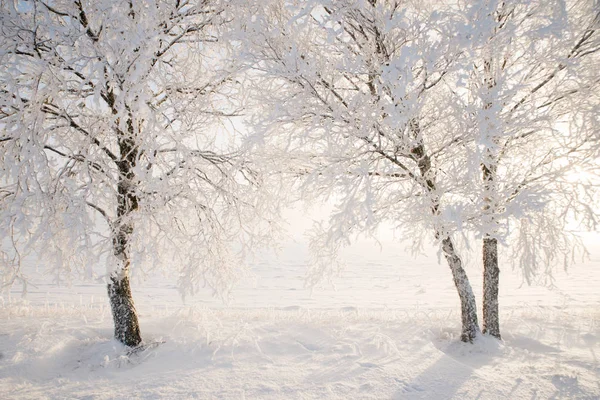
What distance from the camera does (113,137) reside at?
5.32 meters

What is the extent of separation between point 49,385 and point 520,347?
25.0 feet

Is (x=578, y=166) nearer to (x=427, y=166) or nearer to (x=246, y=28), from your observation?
(x=427, y=166)

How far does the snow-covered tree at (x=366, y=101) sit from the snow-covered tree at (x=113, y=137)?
2.93ft

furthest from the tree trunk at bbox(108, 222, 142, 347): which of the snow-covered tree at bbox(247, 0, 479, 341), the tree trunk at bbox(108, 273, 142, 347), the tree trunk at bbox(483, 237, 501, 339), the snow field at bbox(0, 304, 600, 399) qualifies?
the tree trunk at bbox(483, 237, 501, 339)

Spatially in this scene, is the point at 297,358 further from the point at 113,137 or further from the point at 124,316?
the point at 113,137

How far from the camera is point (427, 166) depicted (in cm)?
501

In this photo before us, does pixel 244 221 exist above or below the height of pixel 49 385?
above

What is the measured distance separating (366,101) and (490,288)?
15.9 feet

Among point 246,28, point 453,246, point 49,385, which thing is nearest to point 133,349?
point 49,385

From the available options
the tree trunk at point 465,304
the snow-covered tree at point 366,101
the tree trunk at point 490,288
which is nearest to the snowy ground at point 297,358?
the tree trunk at point 465,304

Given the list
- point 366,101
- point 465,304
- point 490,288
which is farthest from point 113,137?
point 490,288

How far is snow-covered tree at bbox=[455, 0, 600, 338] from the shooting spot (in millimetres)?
3727

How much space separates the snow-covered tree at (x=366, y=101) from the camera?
3910 millimetres

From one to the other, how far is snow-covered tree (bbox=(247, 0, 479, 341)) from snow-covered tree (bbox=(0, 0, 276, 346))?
2.93ft
